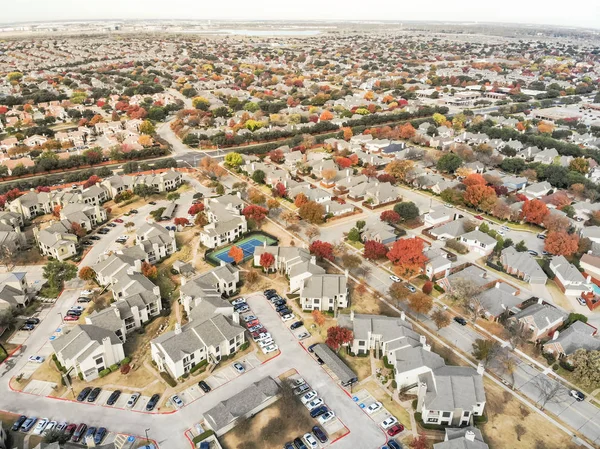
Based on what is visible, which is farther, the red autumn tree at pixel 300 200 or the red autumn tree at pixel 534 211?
the red autumn tree at pixel 300 200

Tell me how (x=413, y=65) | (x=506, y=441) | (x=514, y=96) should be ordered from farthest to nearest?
1. (x=413, y=65)
2. (x=514, y=96)
3. (x=506, y=441)

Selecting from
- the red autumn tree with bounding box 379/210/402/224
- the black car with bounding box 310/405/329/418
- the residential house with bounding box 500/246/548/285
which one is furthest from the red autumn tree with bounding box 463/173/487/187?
the black car with bounding box 310/405/329/418

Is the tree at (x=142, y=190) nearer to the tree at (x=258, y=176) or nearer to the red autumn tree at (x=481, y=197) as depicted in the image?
the tree at (x=258, y=176)

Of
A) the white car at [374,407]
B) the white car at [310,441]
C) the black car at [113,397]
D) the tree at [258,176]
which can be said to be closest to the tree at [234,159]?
the tree at [258,176]

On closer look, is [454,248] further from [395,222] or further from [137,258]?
[137,258]

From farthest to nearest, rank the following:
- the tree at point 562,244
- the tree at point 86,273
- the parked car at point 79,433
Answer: the tree at point 562,244 → the tree at point 86,273 → the parked car at point 79,433

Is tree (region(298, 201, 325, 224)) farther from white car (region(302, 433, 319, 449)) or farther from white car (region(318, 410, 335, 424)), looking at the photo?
white car (region(302, 433, 319, 449))

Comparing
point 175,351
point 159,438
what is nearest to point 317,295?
point 175,351

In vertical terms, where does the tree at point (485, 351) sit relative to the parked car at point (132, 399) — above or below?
above
